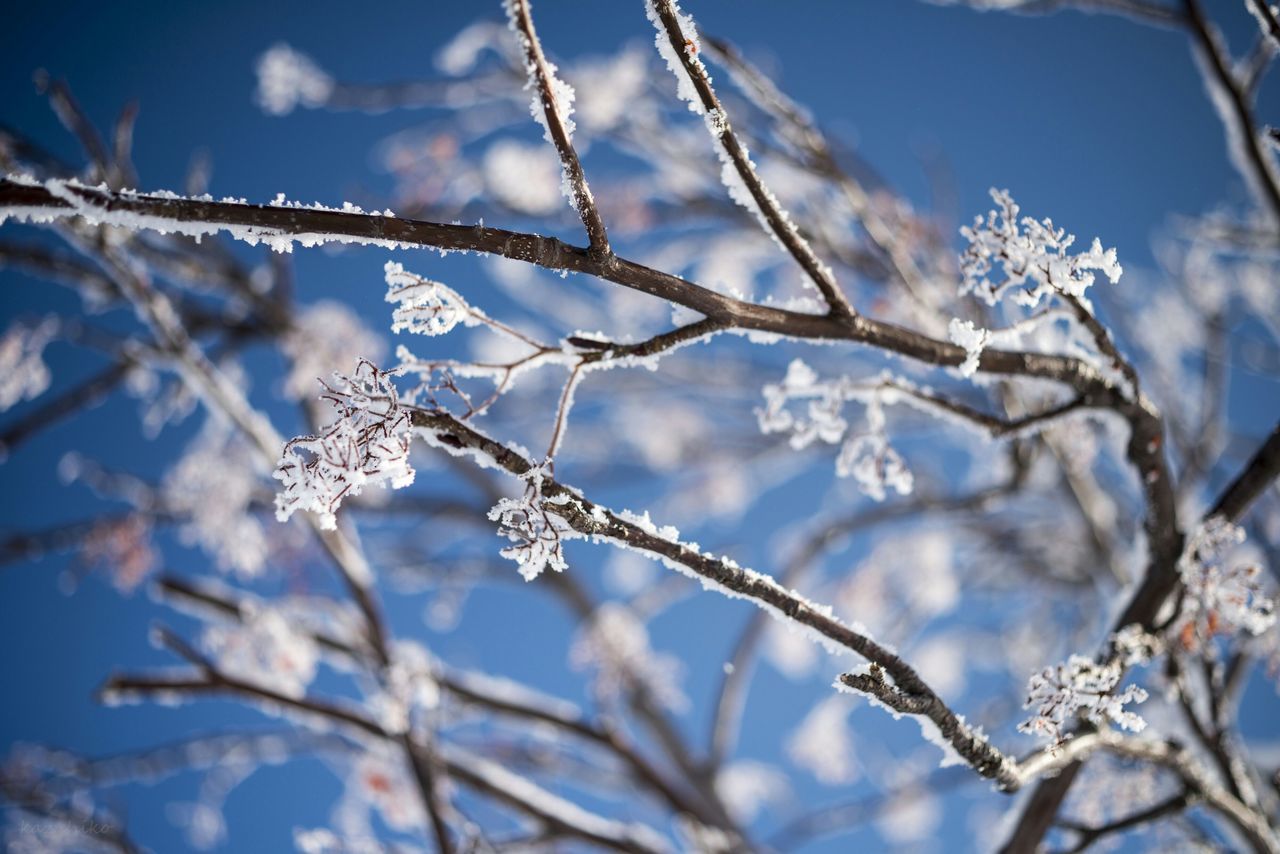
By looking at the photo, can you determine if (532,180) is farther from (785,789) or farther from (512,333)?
(785,789)

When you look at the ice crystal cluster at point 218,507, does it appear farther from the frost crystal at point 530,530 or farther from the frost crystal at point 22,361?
the frost crystal at point 530,530

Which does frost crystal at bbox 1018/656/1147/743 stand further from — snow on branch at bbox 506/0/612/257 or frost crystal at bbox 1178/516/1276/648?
snow on branch at bbox 506/0/612/257

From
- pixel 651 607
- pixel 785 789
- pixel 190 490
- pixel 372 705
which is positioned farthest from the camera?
pixel 785 789

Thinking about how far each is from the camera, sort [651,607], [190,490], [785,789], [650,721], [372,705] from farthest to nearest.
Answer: [785,789], [651,607], [650,721], [190,490], [372,705]

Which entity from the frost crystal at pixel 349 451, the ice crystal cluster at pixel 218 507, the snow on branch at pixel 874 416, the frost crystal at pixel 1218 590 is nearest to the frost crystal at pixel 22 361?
the ice crystal cluster at pixel 218 507

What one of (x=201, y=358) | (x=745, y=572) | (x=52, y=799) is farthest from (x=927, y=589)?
(x=52, y=799)

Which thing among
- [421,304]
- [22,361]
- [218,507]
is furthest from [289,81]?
[421,304]

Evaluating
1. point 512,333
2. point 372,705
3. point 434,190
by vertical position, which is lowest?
point 512,333
